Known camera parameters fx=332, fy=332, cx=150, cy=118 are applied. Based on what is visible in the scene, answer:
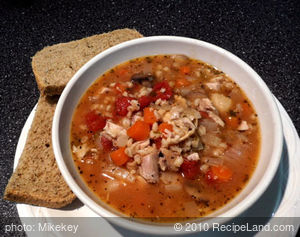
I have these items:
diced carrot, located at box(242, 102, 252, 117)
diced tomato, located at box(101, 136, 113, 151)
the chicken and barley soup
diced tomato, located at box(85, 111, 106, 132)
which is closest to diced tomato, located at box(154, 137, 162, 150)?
the chicken and barley soup

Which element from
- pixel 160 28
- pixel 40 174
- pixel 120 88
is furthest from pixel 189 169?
pixel 160 28

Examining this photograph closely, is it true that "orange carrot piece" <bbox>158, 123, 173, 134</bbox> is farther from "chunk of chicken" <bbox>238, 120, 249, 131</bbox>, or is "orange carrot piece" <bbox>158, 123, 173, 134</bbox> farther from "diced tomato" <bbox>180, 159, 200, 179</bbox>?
"chunk of chicken" <bbox>238, 120, 249, 131</bbox>

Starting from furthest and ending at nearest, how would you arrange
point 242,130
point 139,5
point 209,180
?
point 139,5
point 242,130
point 209,180

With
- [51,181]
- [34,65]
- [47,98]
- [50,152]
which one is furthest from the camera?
[34,65]

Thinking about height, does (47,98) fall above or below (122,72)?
below

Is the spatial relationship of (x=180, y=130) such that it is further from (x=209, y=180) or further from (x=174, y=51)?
(x=174, y=51)

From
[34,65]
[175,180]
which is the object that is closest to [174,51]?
[175,180]

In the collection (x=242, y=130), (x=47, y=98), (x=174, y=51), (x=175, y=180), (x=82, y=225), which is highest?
(x=174, y=51)
